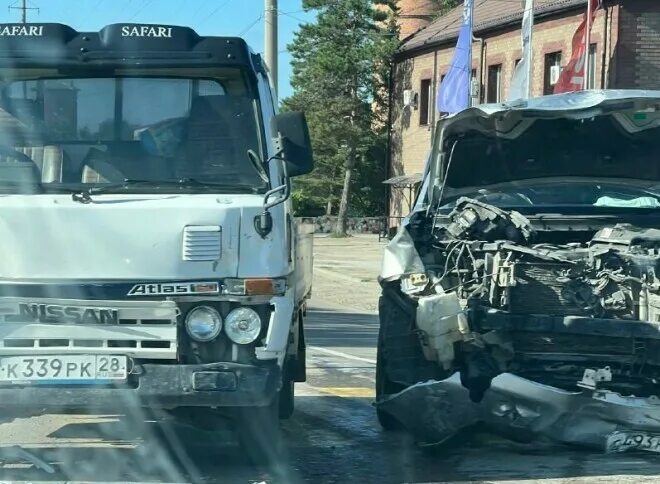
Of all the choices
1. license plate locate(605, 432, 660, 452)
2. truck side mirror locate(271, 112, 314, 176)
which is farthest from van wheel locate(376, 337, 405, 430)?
truck side mirror locate(271, 112, 314, 176)

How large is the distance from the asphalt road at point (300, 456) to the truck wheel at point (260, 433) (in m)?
0.09

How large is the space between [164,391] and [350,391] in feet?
13.0

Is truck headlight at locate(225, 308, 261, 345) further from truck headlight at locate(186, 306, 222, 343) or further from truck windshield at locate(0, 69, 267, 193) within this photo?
truck windshield at locate(0, 69, 267, 193)

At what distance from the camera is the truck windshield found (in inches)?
235

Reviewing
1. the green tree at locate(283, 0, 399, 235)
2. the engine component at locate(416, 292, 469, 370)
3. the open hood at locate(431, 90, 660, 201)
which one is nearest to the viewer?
the engine component at locate(416, 292, 469, 370)

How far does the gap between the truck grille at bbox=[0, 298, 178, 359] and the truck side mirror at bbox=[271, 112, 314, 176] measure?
1.11m

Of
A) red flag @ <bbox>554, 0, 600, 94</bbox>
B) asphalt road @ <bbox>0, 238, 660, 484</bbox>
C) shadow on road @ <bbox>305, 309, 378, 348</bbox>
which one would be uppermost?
red flag @ <bbox>554, 0, 600, 94</bbox>

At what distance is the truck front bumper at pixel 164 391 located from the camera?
5441mm

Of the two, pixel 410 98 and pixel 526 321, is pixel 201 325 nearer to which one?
pixel 526 321

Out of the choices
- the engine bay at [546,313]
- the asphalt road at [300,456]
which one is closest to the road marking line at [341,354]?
the asphalt road at [300,456]

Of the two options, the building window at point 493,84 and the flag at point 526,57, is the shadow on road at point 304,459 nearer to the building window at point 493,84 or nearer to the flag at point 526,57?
the flag at point 526,57

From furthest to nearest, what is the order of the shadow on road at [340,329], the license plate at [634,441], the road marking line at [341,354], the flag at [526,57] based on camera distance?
the flag at [526,57] < the shadow on road at [340,329] < the road marking line at [341,354] < the license plate at [634,441]

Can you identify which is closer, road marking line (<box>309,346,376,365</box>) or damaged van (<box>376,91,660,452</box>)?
damaged van (<box>376,91,660,452</box>)

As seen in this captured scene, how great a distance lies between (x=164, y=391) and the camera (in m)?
5.47
